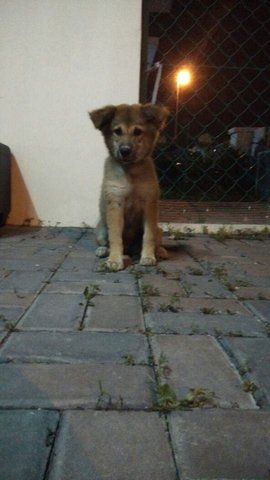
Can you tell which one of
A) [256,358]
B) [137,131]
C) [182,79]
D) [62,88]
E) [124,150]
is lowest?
[256,358]

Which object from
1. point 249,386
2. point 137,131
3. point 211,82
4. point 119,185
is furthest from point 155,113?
point 211,82

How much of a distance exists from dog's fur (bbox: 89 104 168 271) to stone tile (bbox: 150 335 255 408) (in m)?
1.37

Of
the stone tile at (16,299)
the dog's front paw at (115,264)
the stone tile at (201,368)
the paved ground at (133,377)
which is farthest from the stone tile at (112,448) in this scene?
the dog's front paw at (115,264)

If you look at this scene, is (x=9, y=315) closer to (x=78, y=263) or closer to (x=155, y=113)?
(x=78, y=263)

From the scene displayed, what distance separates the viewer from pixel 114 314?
1983mm

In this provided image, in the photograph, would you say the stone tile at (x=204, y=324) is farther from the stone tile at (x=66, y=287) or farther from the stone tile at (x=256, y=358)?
the stone tile at (x=66, y=287)

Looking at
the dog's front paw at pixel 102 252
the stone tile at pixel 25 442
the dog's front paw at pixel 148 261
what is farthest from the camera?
the dog's front paw at pixel 102 252

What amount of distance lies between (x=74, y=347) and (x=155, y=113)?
197 cm

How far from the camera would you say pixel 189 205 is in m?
5.99

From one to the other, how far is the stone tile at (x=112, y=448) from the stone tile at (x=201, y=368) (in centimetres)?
21

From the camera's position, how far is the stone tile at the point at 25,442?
3.09ft

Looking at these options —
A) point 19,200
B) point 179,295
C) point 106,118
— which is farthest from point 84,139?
point 179,295

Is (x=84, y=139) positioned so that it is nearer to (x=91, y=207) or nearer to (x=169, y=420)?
(x=91, y=207)

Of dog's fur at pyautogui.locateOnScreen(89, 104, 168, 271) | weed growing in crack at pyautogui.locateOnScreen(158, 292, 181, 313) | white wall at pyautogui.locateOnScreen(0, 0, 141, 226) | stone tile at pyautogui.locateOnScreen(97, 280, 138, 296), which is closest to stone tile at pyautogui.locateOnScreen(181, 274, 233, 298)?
weed growing in crack at pyautogui.locateOnScreen(158, 292, 181, 313)
